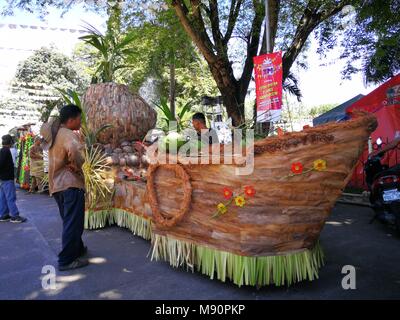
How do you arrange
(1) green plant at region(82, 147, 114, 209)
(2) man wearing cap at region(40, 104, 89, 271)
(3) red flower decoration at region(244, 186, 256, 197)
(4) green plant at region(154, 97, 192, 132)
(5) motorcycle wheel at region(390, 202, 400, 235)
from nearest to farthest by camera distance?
(3) red flower decoration at region(244, 186, 256, 197)
(2) man wearing cap at region(40, 104, 89, 271)
(4) green plant at region(154, 97, 192, 132)
(5) motorcycle wheel at region(390, 202, 400, 235)
(1) green plant at region(82, 147, 114, 209)

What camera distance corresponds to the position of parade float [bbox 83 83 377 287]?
8.90 feet

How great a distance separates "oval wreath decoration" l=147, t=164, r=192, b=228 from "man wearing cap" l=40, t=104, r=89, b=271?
79cm

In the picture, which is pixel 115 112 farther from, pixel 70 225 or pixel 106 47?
pixel 70 225

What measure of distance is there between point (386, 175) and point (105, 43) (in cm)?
511

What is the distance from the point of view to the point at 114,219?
5602 millimetres

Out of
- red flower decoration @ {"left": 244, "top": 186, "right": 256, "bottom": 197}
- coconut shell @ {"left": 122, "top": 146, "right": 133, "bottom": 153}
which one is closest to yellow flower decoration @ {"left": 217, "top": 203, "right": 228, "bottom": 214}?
red flower decoration @ {"left": 244, "top": 186, "right": 256, "bottom": 197}

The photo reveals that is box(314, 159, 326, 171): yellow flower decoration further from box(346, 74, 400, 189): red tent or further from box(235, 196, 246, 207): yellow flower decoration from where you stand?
box(346, 74, 400, 189): red tent

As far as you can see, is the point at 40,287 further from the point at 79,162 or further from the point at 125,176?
the point at 125,176

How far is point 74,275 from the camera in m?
3.52

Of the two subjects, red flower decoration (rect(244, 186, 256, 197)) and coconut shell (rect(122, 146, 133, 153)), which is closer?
red flower decoration (rect(244, 186, 256, 197))

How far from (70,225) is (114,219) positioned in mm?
1916

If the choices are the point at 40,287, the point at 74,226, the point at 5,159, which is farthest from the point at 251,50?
the point at 40,287

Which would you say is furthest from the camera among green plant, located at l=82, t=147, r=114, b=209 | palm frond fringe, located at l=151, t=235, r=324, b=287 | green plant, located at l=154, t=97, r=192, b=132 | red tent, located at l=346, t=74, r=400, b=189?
red tent, located at l=346, t=74, r=400, b=189

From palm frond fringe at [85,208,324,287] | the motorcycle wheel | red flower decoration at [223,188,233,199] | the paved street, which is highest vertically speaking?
red flower decoration at [223,188,233,199]
